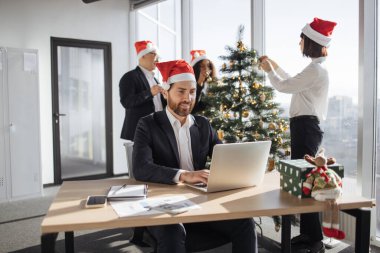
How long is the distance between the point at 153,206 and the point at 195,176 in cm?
38

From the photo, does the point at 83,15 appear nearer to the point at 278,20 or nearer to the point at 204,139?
the point at 278,20

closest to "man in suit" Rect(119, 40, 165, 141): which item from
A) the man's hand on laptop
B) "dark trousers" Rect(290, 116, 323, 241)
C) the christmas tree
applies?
the christmas tree

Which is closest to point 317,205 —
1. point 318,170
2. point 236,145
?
point 318,170

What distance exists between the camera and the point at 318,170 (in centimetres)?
158

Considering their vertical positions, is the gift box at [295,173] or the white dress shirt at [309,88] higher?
the white dress shirt at [309,88]

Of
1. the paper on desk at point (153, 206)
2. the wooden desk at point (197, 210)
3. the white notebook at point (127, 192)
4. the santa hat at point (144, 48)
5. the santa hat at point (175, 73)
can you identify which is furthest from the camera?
the santa hat at point (144, 48)

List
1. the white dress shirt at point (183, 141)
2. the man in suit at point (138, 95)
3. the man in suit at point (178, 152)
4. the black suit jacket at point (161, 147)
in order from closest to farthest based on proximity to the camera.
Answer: the man in suit at point (178, 152) < the black suit jacket at point (161, 147) < the white dress shirt at point (183, 141) < the man in suit at point (138, 95)

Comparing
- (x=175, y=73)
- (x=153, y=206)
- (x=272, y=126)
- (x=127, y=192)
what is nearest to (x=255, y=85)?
(x=272, y=126)

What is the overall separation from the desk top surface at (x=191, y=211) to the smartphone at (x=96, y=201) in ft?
0.08

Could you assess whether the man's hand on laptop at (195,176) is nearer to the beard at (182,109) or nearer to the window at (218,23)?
the beard at (182,109)

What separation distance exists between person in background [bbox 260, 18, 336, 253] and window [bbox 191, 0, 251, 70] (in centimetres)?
138

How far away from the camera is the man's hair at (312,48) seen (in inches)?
107

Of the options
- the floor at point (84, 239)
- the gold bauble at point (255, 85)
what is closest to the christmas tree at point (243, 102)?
the gold bauble at point (255, 85)

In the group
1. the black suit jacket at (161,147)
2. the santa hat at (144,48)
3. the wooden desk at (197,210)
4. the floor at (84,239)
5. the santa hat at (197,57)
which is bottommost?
the floor at (84,239)
